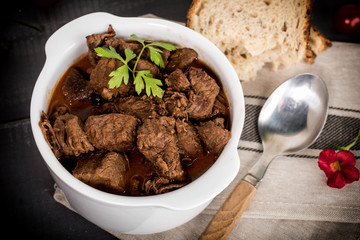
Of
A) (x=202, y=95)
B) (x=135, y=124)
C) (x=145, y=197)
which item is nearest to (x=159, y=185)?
(x=145, y=197)

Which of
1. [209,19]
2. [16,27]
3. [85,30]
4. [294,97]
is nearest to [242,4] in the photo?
[209,19]

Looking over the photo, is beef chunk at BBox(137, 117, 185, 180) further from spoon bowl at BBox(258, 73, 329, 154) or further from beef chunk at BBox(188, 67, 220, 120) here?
spoon bowl at BBox(258, 73, 329, 154)

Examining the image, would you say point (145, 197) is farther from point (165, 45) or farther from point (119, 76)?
point (165, 45)

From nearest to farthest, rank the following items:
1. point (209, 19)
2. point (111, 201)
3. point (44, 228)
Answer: point (111, 201) → point (44, 228) → point (209, 19)

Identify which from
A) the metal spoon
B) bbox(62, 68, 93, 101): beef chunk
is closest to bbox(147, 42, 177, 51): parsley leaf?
bbox(62, 68, 93, 101): beef chunk

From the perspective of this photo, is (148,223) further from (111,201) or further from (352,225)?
(352,225)

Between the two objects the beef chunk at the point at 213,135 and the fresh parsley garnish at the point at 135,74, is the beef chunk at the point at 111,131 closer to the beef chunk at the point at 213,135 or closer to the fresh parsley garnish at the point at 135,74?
the fresh parsley garnish at the point at 135,74
